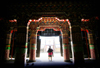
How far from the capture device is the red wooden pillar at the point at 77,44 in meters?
4.98

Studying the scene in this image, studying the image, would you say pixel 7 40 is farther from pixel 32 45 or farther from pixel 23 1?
pixel 23 1

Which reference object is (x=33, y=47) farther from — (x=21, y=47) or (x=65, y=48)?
(x=65, y=48)

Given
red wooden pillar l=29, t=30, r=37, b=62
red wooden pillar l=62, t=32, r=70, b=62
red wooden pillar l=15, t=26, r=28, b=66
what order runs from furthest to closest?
red wooden pillar l=29, t=30, r=37, b=62, red wooden pillar l=62, t=32, r=70, b=62, red wooden pillar l=15, t=26, r=28, b=66

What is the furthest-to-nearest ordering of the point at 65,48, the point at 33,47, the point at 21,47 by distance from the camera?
the point at 33,47, the point at 65,48, the point at 21,47

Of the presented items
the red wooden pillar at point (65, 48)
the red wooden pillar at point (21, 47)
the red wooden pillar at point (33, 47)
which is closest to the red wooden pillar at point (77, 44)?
the red wooden pillar at point (65, 48)

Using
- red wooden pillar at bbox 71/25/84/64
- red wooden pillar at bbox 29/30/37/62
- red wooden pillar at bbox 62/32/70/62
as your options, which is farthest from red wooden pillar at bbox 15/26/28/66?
red wooden pillar at bbox 62/32/70/62

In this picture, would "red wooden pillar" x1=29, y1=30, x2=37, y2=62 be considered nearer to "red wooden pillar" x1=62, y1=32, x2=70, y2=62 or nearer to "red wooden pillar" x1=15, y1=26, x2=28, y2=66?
"red wooden pillar" x1=15, y1=26, x2=28, y2=66

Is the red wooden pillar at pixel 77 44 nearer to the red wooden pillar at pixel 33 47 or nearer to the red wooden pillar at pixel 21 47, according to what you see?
the red wooden pillar at pixel 21 47

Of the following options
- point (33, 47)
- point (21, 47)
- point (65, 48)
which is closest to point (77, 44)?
point (65, 48)

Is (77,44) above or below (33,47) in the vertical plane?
above

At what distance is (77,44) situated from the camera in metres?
5.20

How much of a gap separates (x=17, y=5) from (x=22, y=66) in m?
4.24

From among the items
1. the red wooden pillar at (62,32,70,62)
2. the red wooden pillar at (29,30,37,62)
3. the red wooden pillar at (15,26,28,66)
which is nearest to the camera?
the red wooden pillar at (15,26,28,66)

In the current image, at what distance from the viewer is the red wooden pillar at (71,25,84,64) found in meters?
4.98
